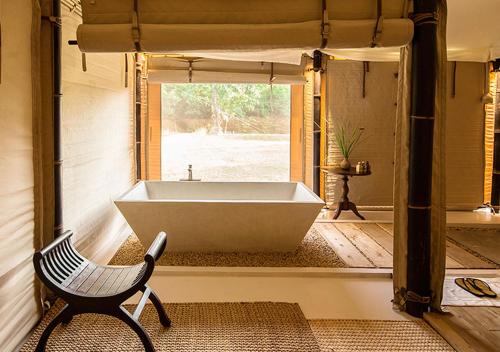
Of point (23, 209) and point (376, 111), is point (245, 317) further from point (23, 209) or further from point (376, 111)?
point (376, 111)

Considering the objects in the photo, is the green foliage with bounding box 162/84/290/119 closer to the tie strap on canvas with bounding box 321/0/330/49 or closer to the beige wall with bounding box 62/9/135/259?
the beige wall with bounding box 62/9/135/259

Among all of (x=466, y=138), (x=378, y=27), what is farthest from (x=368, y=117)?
(x=378, y=27)

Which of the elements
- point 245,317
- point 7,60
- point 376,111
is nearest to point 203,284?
→ point 245,317

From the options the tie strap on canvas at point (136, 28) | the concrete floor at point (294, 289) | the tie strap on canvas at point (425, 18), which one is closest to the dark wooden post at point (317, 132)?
the concrete floor at point (294, 289)

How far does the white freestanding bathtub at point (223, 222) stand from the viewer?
12.1ft

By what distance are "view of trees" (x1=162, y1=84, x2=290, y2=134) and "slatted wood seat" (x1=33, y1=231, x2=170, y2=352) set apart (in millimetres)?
3734

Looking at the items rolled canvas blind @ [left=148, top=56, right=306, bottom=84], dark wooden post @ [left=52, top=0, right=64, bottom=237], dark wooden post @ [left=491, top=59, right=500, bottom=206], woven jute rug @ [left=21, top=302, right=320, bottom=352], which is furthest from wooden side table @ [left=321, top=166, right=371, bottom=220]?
dark wooden post @ [left=52, top=0, right=64, bottom=237]

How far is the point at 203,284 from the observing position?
3.22 m

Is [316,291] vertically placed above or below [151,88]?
below

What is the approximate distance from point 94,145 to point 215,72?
7.69ft

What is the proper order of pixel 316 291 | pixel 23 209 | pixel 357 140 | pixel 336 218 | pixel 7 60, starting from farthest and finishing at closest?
1. pixel 357 140
2. pixel 336 218
3. pixel 316 291
4. pixel 23 209
5. pixel 7 60

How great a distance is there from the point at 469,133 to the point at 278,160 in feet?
8.55

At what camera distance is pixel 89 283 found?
91.0 inches

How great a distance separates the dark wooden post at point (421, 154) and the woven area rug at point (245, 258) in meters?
0.99
